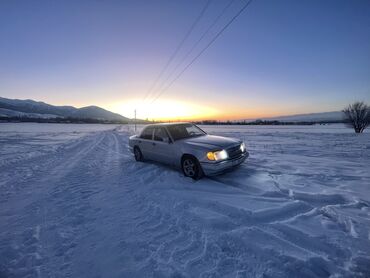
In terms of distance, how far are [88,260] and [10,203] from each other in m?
3.36

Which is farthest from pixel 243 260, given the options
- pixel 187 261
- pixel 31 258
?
pixel 31 258

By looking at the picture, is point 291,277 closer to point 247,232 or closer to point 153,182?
point 247,232

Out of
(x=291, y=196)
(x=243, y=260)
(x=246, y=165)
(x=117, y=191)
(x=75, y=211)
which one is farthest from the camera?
(x=246, y=165)

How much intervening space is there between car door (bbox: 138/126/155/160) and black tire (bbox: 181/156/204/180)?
6.38 feet

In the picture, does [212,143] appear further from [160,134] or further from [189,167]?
[160,134]

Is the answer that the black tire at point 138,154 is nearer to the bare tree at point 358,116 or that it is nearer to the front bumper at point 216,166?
the front bumper at point 216,166

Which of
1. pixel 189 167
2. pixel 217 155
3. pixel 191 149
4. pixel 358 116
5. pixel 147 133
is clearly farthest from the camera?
pixel 358 116

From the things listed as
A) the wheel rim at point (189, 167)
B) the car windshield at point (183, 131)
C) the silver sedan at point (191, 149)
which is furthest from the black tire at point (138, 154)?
the wheel rim at point (189, 167)

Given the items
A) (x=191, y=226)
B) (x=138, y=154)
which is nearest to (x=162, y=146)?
(x=138, y=154)

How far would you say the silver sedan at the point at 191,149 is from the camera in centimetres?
559

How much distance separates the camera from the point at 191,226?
339cm

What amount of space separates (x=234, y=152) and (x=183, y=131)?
6.88 feet

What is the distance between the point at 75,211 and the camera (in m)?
4.14

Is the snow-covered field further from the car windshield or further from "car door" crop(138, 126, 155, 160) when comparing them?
"car door" crop(138, 126, 155, 160)
